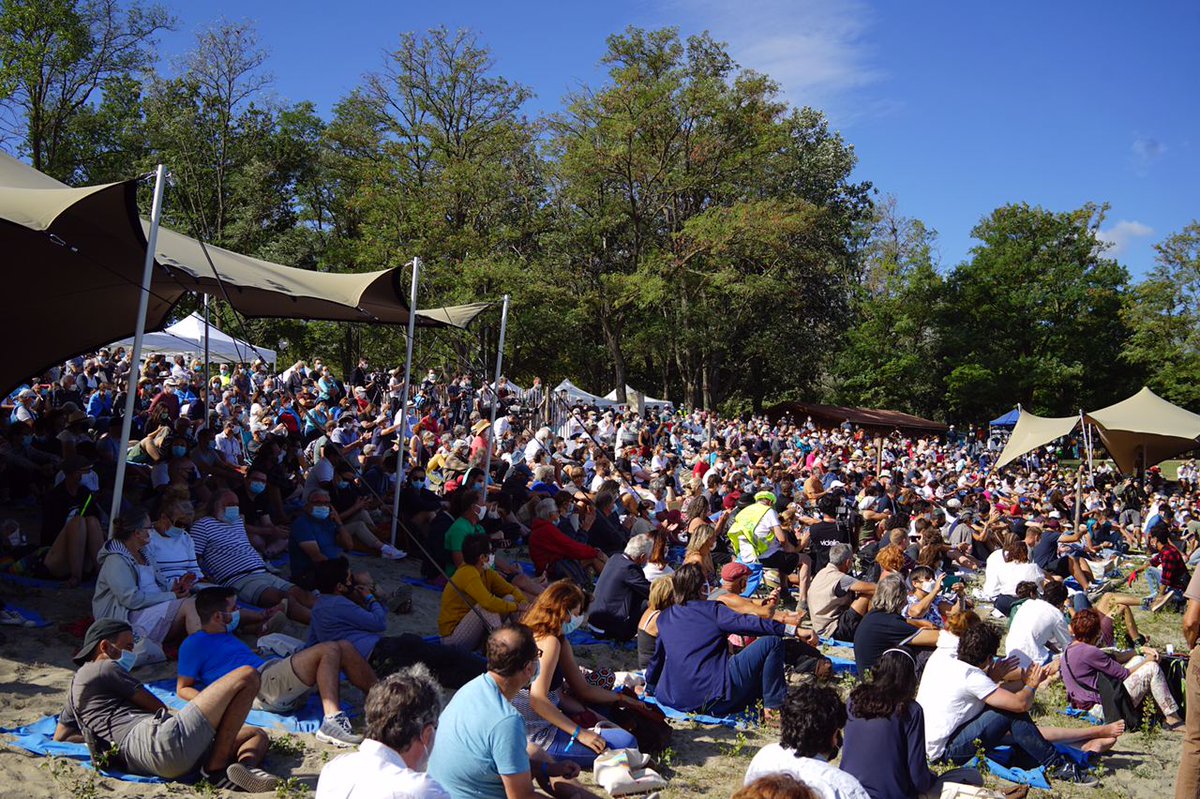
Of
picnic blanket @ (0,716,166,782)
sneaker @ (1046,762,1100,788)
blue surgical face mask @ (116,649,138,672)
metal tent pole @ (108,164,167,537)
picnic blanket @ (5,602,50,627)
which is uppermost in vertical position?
metal tent pole @ (108,164,167,537)

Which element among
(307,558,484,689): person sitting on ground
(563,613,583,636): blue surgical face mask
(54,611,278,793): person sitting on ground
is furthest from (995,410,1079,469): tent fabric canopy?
(54,611,278,793): person sitting on ground

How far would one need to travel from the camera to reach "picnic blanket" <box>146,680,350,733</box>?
213 inches

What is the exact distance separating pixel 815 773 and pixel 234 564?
512 cm

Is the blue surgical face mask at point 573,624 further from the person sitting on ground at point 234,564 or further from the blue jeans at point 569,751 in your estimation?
the blue jeans at point 569,751

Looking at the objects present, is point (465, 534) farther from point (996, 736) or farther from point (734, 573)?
point (996, 736)

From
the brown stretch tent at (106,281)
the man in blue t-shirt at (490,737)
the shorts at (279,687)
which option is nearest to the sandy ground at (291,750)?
the shorts at (279,687)

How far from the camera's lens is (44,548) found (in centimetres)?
727

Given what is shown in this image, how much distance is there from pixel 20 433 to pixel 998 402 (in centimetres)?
4264

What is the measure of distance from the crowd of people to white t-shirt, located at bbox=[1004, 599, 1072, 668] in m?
0.02

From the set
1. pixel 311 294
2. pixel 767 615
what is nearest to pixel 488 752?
pixel 767 615

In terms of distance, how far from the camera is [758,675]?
6191mm

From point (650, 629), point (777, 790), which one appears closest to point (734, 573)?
Result: point (650, 629)

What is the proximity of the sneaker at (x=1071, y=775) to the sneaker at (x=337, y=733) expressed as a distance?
13.6 feet

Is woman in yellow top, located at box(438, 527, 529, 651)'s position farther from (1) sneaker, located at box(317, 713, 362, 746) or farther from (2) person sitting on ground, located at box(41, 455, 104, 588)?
(2) person sitting on ground, located at box(41, 455, 104, 588)
